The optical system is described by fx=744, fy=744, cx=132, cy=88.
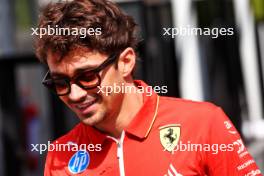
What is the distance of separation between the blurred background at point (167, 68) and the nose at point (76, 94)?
110 inches

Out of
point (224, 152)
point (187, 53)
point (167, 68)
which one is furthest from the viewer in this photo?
point (187, 53)

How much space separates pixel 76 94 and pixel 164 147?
37 cm

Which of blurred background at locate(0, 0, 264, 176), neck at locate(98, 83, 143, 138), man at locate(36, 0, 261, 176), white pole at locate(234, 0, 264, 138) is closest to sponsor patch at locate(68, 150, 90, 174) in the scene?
man at locate(36, 0, 261, 176)

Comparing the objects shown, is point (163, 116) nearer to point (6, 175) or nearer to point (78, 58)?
point (78, 58)

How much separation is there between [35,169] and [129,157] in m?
4.52

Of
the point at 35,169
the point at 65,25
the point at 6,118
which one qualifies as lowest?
the point at 35,169

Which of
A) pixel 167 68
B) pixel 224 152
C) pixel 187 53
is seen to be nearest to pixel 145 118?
pixel 224 152

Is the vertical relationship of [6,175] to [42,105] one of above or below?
below

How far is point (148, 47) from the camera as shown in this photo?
20.4ft

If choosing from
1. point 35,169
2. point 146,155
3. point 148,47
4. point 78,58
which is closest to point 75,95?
point 78,58

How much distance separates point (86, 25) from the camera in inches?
103

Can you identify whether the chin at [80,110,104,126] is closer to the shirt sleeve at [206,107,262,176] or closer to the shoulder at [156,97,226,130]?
the shoulder at [156,97,226,130]

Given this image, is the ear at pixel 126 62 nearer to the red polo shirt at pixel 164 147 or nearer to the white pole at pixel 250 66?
the red polo shirt at pixel 164 147

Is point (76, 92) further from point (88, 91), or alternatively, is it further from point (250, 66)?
point (250, 66)
